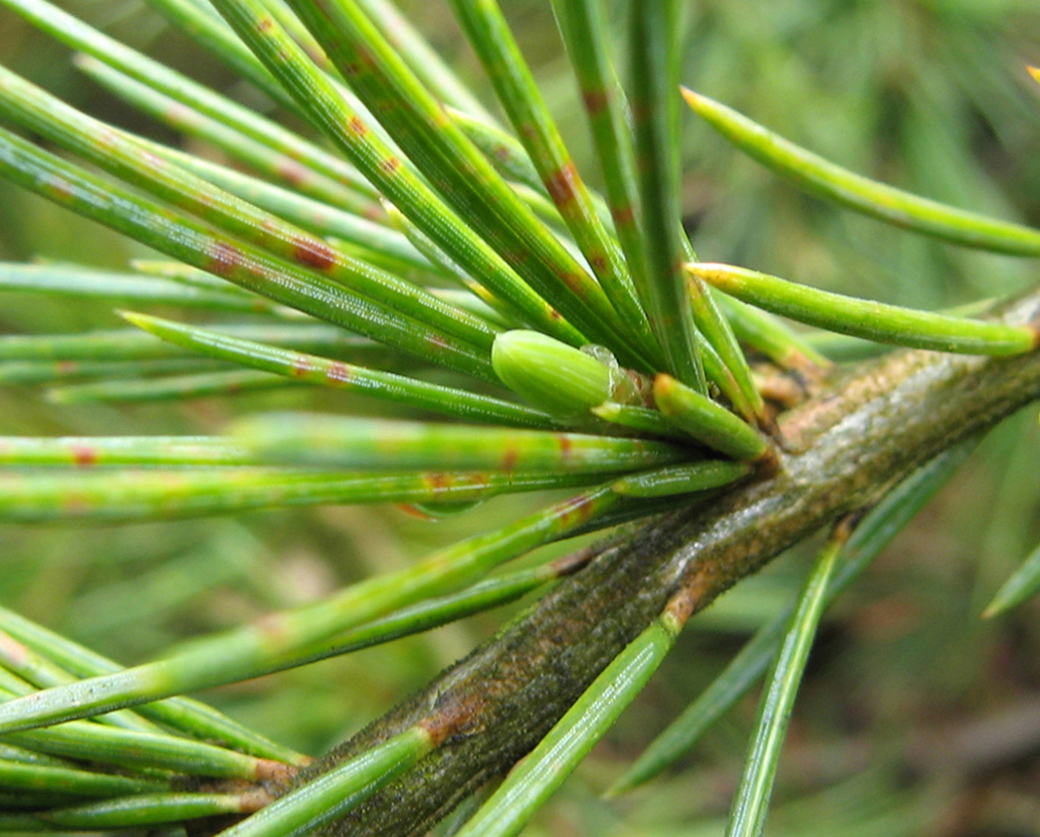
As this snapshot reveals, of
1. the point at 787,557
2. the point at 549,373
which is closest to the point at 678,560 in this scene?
the point at 549,373

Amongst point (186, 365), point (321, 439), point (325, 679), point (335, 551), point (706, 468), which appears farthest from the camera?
point (335, 551)

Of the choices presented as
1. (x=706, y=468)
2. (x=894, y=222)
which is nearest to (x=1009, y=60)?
(x=894, y=222)

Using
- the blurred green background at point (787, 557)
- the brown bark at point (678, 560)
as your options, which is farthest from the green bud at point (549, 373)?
the blurred green background at point (787, 557)

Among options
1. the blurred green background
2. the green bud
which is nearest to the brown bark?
the green bud

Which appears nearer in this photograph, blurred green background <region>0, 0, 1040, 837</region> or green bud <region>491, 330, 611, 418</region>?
green bud <region>491, 330, 611, 418</region>

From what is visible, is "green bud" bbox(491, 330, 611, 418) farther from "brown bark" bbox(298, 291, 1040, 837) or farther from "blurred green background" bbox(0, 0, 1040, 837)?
"blurred green background" bbox(0, 0, 1040, 837)

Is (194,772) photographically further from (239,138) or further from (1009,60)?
(1009,60)
